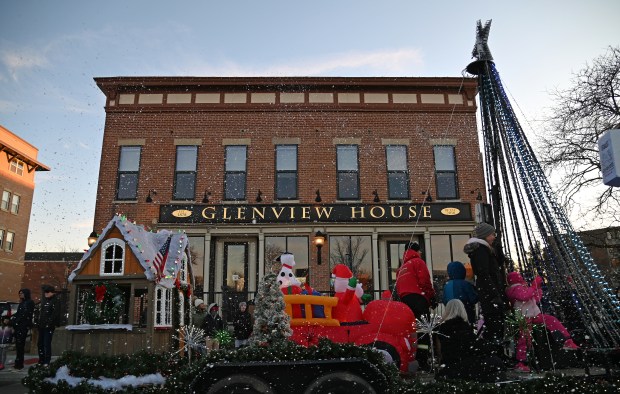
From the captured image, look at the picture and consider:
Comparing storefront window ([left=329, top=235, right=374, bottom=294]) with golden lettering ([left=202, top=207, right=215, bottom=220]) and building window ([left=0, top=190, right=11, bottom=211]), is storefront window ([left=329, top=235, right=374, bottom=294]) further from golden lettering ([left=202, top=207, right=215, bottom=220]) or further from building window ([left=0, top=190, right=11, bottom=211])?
building window ([left=0, top=190, right=11, bottom=211])

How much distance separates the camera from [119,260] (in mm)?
7789

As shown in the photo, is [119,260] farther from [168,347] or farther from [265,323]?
[265,323]

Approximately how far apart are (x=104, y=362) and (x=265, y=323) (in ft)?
6.49

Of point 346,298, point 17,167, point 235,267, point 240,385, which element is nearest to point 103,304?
point 346,298

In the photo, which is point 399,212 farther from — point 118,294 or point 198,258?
point 118,294

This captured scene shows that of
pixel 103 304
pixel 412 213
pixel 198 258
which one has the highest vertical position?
pixel 412 213

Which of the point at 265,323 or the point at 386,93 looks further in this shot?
the point at 386,93

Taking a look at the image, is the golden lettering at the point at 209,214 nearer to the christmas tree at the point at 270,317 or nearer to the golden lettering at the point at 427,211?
the golden lettering at the point at 427,211

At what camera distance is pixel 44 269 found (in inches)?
1457

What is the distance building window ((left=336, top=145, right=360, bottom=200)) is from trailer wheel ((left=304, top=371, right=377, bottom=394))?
10.9 meters

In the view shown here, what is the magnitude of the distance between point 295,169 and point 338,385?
37.3ft

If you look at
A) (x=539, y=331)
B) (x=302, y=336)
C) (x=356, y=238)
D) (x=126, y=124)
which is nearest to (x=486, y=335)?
(x=539, y=331)

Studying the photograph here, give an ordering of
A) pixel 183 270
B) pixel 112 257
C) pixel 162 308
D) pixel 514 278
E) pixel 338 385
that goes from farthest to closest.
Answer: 1. pixel 183 270
2. pixel 162 308
3. pixel 112 257
4. pixel 514 278
5. pixel 338 385

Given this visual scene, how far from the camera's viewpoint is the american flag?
26.3 ft
